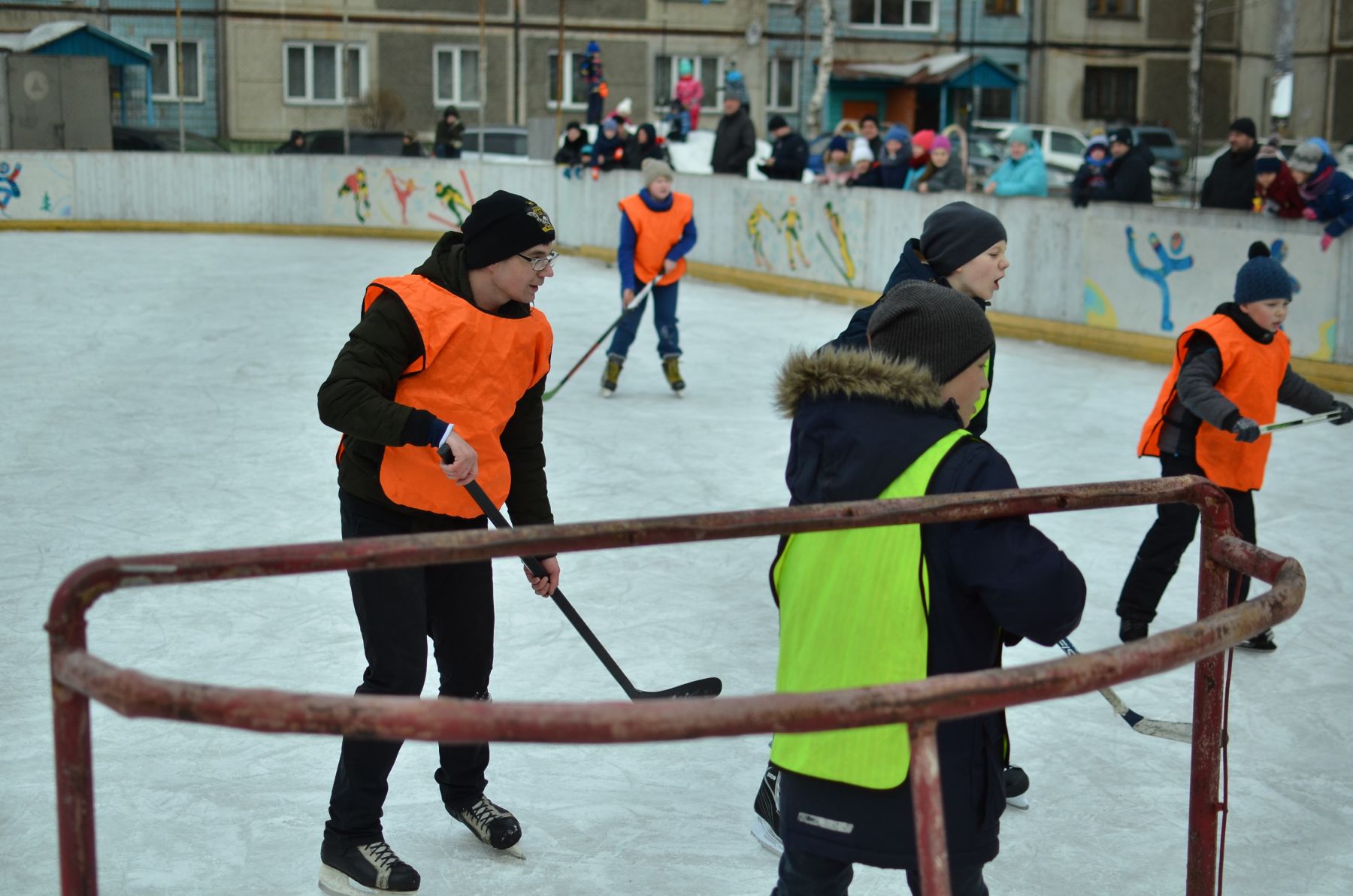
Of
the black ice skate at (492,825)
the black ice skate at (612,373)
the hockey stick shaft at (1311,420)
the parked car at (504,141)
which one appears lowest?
the black ice skate at (492,825)

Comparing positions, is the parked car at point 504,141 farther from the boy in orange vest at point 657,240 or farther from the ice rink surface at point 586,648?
the boy in orange vest at point 657,240

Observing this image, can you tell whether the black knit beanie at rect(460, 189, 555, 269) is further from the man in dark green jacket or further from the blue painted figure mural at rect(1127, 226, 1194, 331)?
the blue painted figure mural at rect(1127, 226, 1194, 331)

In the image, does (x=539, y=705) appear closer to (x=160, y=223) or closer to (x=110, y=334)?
(x=110, y=334)

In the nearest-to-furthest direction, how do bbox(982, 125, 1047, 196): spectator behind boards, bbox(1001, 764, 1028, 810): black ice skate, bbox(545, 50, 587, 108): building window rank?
bbox(1001, 764, 1028, 810): black ice skate → bbox(982, 125, 1047, 196): spectator behind boards → bbox(545, 50, 587, 108): building window

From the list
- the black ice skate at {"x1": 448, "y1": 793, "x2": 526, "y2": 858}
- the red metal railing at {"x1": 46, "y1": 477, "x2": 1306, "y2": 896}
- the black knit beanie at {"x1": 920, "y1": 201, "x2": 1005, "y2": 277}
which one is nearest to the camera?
the red metal railing at {"x1": 46, "y1": 477, "x2": 1306, "y2": 896}

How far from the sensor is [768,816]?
3359mm

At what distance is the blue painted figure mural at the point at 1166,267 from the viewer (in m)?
9.95

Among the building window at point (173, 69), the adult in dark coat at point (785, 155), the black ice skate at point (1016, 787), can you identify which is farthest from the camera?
the building window at point (173, 69)

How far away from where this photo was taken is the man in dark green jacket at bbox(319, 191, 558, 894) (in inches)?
116

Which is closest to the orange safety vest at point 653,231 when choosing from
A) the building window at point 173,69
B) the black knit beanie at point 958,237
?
the black knit beanie at point 958,237

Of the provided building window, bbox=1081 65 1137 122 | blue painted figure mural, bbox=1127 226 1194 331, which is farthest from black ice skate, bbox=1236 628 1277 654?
building window, bbox=1081 65 1137 122

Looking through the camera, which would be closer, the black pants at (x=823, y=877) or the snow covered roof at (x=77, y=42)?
the black pants at (x=823, y=877)

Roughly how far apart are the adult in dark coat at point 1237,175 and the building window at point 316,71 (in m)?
21.7

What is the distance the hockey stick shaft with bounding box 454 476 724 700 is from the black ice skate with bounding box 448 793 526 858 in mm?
415
